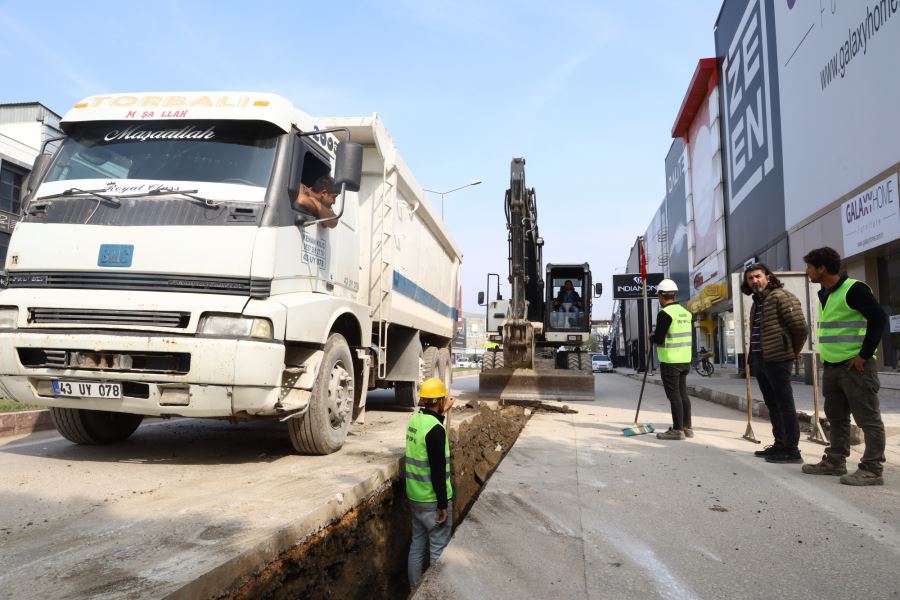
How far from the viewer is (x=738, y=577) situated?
239 cm

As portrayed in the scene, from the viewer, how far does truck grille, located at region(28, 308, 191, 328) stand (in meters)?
3.79

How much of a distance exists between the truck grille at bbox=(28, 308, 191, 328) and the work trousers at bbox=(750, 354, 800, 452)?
14.8 feet

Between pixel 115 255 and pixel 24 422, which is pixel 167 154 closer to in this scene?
pixel 115 255

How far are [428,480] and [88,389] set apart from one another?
2334 millimetres

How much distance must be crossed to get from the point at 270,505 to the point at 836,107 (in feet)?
47.5

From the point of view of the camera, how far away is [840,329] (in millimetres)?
4066

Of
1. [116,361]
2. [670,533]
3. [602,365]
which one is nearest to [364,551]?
[670,533]

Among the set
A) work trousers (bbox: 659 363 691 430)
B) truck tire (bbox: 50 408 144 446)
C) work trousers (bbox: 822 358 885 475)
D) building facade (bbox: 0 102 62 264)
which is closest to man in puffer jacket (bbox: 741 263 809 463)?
work trousers (bbox: 822 358 885 475)

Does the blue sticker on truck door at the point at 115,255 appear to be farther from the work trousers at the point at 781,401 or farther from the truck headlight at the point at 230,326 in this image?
the work trousers at the point at 781,401

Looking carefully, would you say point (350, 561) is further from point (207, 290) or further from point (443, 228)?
point (443, 228)

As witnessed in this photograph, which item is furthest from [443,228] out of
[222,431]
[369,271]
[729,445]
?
[729,445]

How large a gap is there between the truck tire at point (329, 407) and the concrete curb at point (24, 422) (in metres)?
3.51

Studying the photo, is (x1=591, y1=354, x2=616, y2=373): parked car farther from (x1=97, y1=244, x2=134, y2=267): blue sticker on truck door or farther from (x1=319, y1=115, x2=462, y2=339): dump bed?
(x1=97, y1=244, x2=134, y2=267): blue sticker on truck door

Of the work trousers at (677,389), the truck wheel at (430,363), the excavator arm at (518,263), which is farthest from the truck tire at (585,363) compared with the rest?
the work trousers at (677,389)
